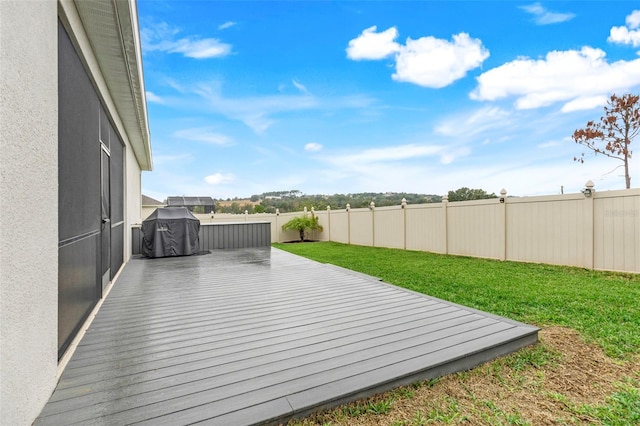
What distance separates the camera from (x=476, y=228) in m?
8.56

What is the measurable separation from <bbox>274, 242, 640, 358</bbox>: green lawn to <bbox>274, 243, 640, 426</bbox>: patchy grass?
0.01 m

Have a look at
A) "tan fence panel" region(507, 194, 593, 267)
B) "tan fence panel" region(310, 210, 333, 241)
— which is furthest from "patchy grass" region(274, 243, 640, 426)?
"tan fence panel" region(310, 210, 333, 241)

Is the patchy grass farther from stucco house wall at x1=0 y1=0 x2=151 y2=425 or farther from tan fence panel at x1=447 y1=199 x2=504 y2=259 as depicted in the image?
tan fence panel at x1=447 y1=199 x2=504 y2=259

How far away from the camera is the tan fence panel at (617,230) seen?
18.6 ft

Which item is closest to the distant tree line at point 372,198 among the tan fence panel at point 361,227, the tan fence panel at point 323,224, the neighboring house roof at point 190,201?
the tan fence panel at point 361,227

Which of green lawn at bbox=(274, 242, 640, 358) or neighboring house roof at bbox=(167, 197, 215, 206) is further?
neighboring house roof at bbox=(167, 197, 215, 206)

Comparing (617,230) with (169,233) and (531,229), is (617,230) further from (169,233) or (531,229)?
(169,233)

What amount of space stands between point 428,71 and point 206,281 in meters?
10.9

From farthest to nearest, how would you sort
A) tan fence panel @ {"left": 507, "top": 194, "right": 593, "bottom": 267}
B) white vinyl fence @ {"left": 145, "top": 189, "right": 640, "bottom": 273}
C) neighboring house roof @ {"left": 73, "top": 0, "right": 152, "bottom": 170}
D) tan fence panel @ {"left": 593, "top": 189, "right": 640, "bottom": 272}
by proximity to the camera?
tan fence panel @ {"left": 507, "top": 194, "right": 593, "bottom": 267} < white vinyl fence @ {"left": 145, "top": 189, "right": 640, "bottom": 273} < tan fence panel @ {"left": 593, "top": 189, "right": 640, "bottom": 272} < neighboring house roof @ {"left": 73, "top": 0, "right": 152, "bottom": 170}

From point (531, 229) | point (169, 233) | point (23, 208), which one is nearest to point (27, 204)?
point (23, 208)

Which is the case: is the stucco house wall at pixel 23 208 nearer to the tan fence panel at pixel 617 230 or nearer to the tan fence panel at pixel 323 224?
the tan fence panel at pixel 617 230

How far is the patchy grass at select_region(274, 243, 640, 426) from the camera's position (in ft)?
5.90

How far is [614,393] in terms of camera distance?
6.81ft

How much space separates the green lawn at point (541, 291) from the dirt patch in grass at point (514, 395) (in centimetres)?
51
